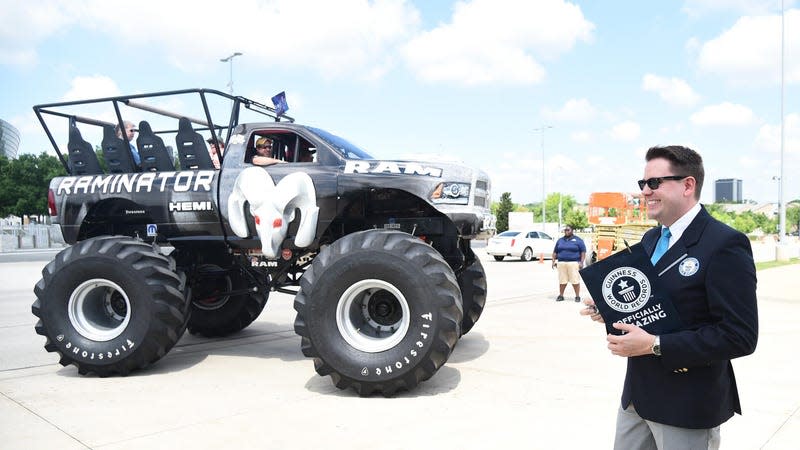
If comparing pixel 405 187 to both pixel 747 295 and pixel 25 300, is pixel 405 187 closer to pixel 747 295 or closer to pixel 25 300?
pixel 747 295

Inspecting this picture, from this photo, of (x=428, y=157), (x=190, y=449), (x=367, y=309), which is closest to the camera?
(x=190, y=449)

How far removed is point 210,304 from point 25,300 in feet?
22.1

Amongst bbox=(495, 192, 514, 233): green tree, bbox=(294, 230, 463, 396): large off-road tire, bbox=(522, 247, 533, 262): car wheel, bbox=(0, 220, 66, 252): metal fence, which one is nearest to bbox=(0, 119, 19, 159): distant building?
bbox=(0, 220, 66, 252): metal fence

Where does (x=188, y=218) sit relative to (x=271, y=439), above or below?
above

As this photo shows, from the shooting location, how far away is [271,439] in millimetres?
4285

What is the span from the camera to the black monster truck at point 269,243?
544cm

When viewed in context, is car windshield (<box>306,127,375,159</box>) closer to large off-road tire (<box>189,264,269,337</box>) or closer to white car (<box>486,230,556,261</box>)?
large off-road tire (<box>189,264,269,337</box>)

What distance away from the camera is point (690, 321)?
2.20 metres

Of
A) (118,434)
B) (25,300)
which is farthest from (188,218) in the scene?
(25,300)

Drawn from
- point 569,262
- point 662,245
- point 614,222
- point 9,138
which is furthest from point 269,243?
point 9,138

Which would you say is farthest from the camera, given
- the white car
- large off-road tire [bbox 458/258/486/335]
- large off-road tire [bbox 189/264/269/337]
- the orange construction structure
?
the white car

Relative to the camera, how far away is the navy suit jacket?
82.9 inches

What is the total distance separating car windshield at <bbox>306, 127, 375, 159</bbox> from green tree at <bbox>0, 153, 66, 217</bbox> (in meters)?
47.4

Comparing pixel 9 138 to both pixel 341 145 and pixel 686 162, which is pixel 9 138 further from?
pixel 686 162
